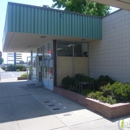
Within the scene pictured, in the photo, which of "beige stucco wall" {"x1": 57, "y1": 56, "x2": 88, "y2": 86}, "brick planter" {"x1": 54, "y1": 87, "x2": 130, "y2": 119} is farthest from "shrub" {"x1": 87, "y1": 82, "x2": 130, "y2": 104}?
"beige stucco wall" {"x1": 57, "y1": 56, "x2": 88, "y2": 86}

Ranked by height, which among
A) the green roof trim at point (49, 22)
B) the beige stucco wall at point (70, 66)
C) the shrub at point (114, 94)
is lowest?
the shrub at point (114, 94)

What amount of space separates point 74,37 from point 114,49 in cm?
240

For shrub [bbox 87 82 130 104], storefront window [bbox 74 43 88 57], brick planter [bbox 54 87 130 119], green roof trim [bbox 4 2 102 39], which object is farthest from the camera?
storefront window [bbox 74 43 88 57]

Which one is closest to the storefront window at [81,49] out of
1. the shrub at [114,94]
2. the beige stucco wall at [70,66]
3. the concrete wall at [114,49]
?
the beige stucco wall at [70,66]

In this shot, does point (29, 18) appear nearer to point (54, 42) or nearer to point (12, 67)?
point (54, 42)

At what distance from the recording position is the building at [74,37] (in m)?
7.77

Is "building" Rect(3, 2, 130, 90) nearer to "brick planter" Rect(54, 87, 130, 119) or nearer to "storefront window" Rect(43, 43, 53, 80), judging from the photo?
"storefront window" Rect(43, 43, 53, 80)

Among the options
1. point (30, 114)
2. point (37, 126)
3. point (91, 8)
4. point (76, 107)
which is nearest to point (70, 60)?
point (76, 107)

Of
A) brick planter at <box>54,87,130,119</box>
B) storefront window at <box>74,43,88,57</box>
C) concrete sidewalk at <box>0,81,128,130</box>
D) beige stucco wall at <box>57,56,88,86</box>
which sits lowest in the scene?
concrete sidewalk at <box>0,81,128,130</box>

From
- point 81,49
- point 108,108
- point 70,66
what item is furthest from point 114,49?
point 108,108

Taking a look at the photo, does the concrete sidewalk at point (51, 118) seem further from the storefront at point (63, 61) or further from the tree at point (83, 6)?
the tree at point (83, 6)

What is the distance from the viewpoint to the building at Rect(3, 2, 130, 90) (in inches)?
Result: 306

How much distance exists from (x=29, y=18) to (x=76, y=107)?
485 centimetres

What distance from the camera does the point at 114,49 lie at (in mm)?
8820
